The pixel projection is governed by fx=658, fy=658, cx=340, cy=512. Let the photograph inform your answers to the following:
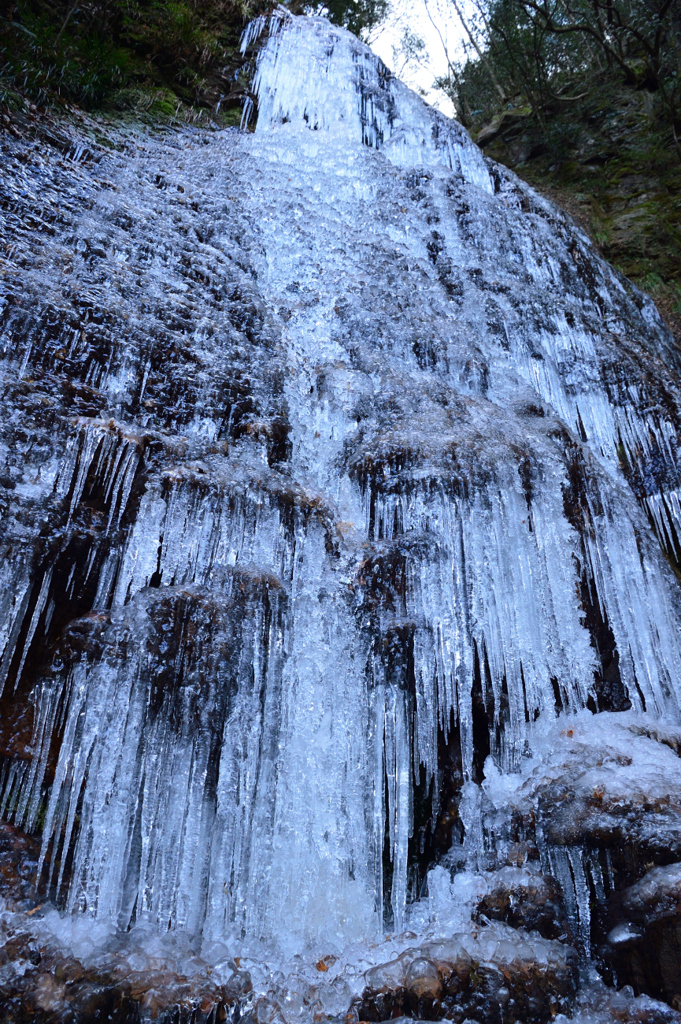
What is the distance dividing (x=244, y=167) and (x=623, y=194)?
6.24 m

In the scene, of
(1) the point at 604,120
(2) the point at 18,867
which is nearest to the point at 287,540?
(2) the point at 18,867

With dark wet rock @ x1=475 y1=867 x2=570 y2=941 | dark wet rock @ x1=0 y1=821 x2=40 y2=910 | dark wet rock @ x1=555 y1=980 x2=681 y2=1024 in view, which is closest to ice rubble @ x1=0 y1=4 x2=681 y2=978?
dark wet rock @ x1=0 y1=821 x2=40 y2=910

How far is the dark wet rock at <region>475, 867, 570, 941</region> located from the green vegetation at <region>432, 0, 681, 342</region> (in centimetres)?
641

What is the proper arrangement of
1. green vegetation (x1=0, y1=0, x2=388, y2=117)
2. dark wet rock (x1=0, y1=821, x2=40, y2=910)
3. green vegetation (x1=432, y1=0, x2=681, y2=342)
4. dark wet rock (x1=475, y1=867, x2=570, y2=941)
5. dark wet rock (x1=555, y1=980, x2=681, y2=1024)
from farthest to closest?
green vegetation (x1=432, y1=0, x2=681, y2=342)
green vegetation (x1=0, y1=0, x2=388, y2=117)
dark wet rock (x1=475, y1=867, x2=570, y2=941)
dark wet rock (x1=0, y1=821, x2=40, y2=910)
dark wet rock (x1=555, y1=980, x2=681, y2=1024)

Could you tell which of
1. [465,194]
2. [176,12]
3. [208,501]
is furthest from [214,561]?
[176,12]

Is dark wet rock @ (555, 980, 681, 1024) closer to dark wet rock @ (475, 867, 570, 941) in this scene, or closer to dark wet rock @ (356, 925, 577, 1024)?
dark wet rock @ (356, 925, 577, 1024)

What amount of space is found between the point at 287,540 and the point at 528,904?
218cm

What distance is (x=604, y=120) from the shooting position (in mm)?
11133

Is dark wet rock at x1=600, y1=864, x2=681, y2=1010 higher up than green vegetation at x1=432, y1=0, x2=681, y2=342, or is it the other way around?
green vegetation at x1=432, y1=0, x2=681, y2=342

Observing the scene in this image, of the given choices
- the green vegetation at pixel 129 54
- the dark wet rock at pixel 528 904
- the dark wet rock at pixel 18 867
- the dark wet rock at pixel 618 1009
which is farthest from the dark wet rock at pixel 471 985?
the green vegetation at pixel 129 54

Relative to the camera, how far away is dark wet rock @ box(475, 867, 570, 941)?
113 inches

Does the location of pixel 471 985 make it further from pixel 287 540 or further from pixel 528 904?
pixel 287 540

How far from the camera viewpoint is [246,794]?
122 inches

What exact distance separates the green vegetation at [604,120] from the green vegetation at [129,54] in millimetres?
4909
